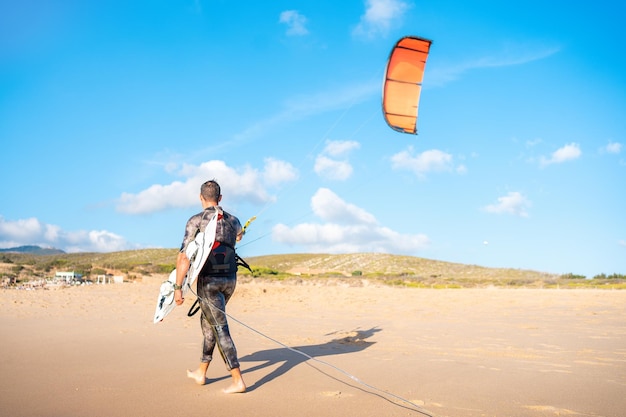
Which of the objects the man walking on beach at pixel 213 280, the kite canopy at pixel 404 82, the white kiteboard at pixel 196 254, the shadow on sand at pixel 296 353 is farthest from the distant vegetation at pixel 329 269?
the man walking on beach at pixel 213 280

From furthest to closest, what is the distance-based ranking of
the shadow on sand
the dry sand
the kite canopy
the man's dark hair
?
the kite canopy → the shadow on sand → the man's dark hair → the dry sand

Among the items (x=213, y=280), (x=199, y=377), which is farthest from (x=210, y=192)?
(x=199, y=377)

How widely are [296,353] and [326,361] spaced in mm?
632

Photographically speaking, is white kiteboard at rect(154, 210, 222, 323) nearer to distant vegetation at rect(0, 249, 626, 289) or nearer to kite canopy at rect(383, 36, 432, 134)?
kite canopy at rect(383, 36, 432, 134)

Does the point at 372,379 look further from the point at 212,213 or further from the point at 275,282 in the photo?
the point at 275,282

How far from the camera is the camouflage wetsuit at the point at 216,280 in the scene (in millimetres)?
4668

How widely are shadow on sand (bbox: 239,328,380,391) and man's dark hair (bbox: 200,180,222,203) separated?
5.66 ft

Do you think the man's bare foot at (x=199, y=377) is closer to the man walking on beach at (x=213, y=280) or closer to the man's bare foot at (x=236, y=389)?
the man walking on beach at (x=213, y=280)

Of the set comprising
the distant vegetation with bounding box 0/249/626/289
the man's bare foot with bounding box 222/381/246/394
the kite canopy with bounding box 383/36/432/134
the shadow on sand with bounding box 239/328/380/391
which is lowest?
the shadow on sand with bounding box 239/328/380/391

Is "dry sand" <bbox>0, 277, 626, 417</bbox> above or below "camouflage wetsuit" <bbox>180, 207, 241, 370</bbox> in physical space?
below

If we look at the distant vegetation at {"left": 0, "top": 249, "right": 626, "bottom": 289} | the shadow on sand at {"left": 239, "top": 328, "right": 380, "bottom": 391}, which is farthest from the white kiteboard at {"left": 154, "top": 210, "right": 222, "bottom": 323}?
the distant vegetation at {"left": 0, "top": 249, "right": 626, "bottom": 289}

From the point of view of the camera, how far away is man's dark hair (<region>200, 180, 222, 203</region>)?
4918mm

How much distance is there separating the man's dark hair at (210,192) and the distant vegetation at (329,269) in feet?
66.6

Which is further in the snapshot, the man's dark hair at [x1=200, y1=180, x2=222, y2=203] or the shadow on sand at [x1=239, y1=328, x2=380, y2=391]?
the shadow on sand at [x1=239, y1=328, x2=380, y2=391]
